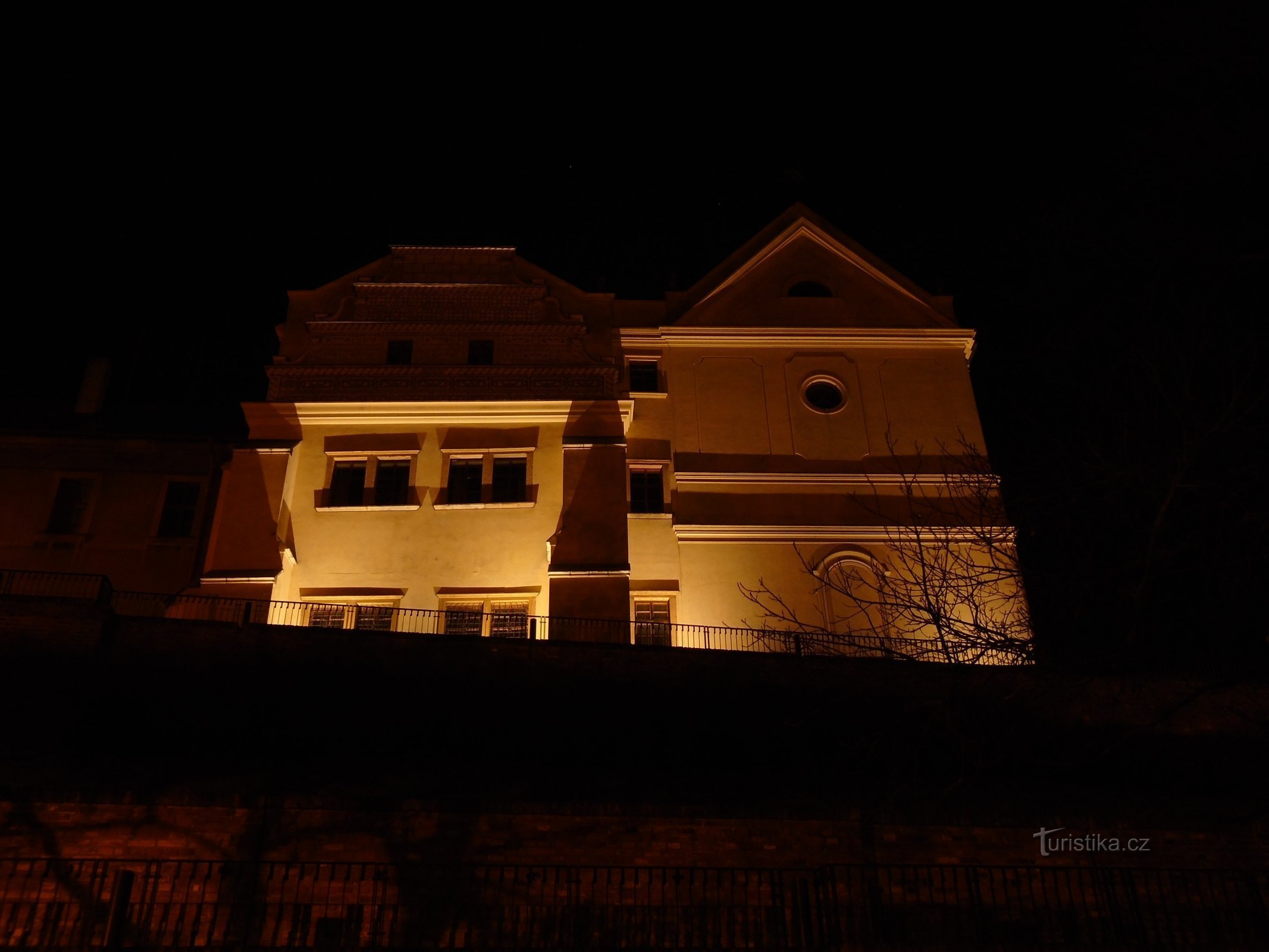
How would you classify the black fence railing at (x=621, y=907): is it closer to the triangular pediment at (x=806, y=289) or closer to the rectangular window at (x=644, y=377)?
the rectangular window at (x=644, y=377)

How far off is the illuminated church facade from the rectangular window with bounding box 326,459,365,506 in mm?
64

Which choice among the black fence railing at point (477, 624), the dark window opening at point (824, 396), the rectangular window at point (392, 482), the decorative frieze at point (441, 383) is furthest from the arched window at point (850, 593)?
the rectangular window at point (392, 482)

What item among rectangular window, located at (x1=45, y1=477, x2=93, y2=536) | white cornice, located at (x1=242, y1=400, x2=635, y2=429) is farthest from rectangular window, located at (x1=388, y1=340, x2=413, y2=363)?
rectangular window, located at (x1=45, y1=477, x2=93, y2=536)

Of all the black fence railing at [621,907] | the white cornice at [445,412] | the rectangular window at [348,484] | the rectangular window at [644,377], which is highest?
the rectangular window at [644,377]

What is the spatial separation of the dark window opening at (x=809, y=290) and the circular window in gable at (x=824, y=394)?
11.6 ft

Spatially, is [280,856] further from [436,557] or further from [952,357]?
[952,357]

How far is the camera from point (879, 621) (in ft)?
86.3

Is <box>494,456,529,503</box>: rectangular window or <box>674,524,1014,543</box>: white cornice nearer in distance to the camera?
<box>494,456,529,503</box>: rectangular window

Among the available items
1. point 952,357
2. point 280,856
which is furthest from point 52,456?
point 952,357

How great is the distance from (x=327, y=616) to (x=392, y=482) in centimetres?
411

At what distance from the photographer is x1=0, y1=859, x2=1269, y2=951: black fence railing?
12.1 meters

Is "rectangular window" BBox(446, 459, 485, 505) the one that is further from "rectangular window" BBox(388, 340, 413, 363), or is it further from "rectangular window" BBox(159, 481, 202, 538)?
Result: "rectangular window" BBox(159, 481, 202, 538)

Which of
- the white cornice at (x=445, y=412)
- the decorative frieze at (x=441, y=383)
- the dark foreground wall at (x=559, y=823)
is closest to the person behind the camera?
the dark foreground wall at (x=559, y=823)

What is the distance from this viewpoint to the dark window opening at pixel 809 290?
32.8 metres
